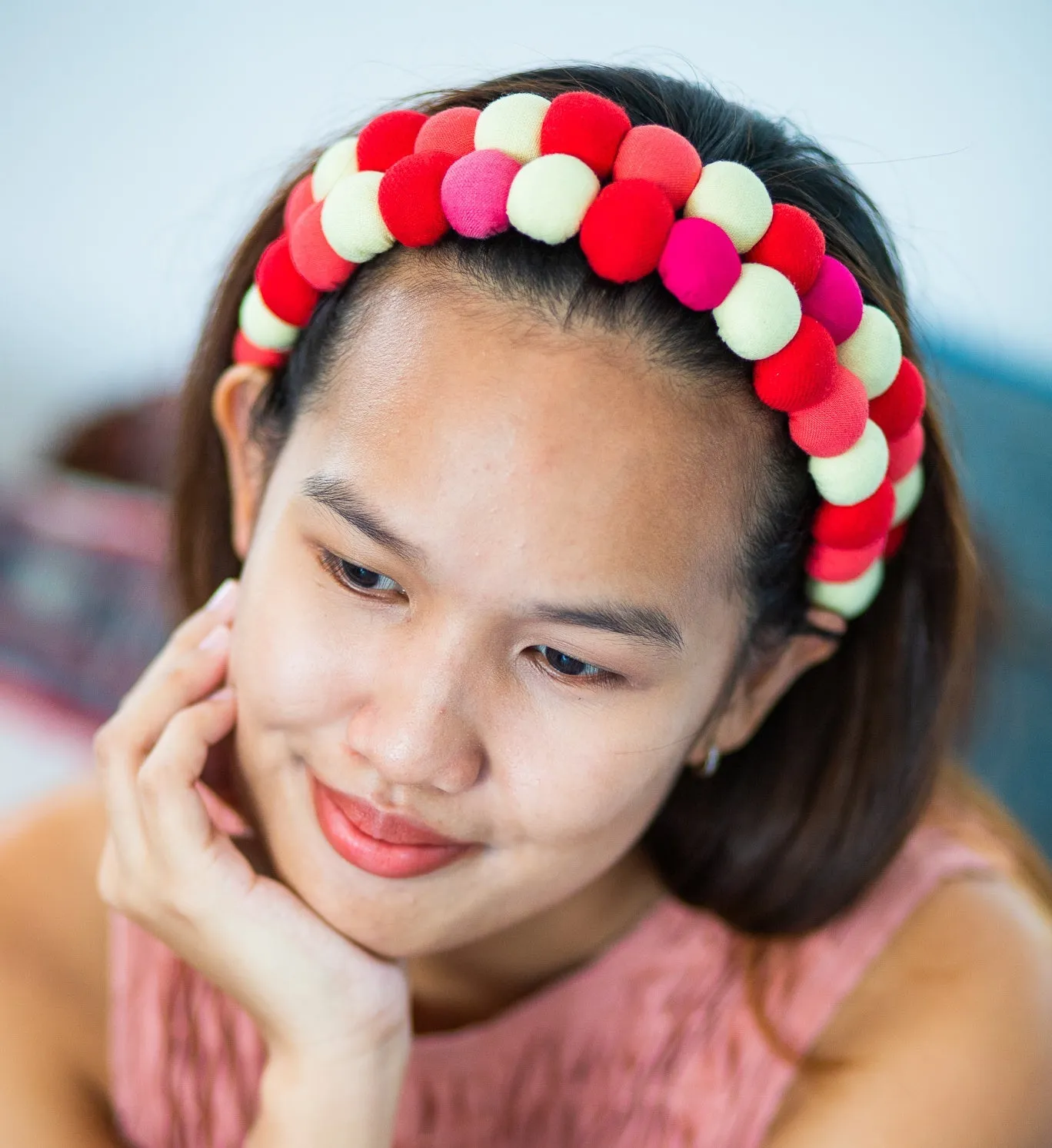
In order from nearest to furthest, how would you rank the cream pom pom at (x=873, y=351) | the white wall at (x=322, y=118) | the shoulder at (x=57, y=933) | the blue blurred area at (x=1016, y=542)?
the cream pom pom at (x=873, y=351)
the shoulder at (x=57, y=933)
the white wall at (x=322, y=118)
the blue blurred area at (x=1016, y=542)

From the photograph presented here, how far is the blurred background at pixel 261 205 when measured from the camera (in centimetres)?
147

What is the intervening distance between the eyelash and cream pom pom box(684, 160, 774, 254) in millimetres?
322

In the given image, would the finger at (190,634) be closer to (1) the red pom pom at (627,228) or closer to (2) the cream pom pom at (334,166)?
(2) the cream pom pom at (334,166)

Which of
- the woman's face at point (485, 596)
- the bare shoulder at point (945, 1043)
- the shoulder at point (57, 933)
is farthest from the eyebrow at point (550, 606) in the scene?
the shoulder at point (57, 933)

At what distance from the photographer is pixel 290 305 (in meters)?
0.96

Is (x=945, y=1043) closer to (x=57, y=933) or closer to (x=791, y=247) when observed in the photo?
(x=791, y=247)

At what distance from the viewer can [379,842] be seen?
0.90 metres

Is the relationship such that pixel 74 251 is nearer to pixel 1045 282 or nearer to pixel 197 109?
pixel 197 109

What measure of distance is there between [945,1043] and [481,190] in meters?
0.84

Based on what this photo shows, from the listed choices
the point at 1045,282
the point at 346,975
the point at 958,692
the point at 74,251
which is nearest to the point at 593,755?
the point at 346,975

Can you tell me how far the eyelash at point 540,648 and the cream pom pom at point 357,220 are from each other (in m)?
0.23

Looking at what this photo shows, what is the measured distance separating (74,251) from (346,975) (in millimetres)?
1817

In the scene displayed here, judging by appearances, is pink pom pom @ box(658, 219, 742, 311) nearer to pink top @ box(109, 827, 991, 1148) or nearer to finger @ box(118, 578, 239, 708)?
finger @ box(118, 578, 239, 708)

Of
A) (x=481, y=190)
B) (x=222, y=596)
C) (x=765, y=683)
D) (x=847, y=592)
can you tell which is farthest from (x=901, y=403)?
(x=222, y=596)
